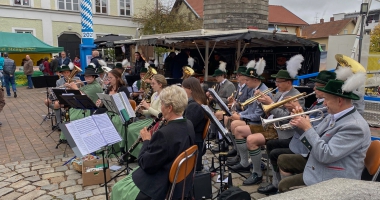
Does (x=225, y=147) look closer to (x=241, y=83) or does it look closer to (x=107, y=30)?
(x=241, y=83)

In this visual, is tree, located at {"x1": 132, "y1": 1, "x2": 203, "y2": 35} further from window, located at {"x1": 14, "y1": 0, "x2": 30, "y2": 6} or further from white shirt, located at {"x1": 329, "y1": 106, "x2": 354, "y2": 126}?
white shirt, located at {"x1": 329, "y1": 106, "x2": 354, "y2": 126}

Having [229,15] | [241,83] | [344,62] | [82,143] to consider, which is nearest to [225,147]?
[241,83]

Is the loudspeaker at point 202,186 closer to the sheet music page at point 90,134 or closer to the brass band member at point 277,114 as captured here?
the brass band member at point 277,114

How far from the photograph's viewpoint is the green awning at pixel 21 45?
16.6m

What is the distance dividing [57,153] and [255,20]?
13.7 meters

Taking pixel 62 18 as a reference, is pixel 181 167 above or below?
below

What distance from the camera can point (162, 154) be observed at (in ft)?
8.71

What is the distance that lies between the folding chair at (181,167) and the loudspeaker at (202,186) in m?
0.85

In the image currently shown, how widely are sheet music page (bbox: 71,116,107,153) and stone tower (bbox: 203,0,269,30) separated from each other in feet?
46.4

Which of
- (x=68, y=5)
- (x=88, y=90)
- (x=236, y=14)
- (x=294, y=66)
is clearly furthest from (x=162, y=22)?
(x=294, y=66)

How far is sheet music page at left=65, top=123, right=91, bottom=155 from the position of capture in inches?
126

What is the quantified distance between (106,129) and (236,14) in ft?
46.7

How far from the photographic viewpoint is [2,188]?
4.41 metres

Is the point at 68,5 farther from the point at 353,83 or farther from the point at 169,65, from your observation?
the point at 353,83
